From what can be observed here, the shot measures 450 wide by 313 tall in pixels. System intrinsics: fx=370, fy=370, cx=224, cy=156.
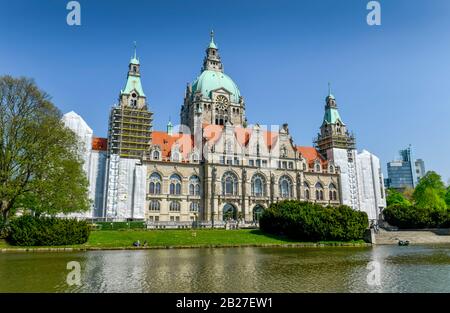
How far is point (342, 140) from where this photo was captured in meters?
92.6

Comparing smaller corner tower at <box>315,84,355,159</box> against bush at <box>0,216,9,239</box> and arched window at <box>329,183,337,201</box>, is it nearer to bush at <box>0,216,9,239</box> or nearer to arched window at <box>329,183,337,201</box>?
arched window at <box>329,183,337,201</box>

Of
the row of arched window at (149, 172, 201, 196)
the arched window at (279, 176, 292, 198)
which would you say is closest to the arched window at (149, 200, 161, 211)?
the row of arched window at (149, 172, 201, 196)

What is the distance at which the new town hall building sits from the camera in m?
68.1

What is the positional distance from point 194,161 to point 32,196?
Answer: 3765 centimetres

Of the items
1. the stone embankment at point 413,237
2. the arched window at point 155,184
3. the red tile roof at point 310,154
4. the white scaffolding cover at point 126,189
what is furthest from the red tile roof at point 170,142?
the stone embankment at point 413,237

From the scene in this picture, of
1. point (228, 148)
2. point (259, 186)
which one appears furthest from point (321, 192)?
point (228, 148)

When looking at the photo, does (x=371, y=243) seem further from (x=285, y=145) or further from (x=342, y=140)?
(x=342, y=140)

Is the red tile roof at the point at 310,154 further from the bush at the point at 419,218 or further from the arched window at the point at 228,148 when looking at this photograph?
the bush at the point at 419,218

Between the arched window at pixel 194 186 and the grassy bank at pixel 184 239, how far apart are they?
884 inches

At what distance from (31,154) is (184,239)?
1960 centimetres

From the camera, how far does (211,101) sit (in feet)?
298

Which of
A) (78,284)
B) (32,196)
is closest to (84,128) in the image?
(32,196)

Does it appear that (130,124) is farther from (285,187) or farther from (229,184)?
(285,187)
